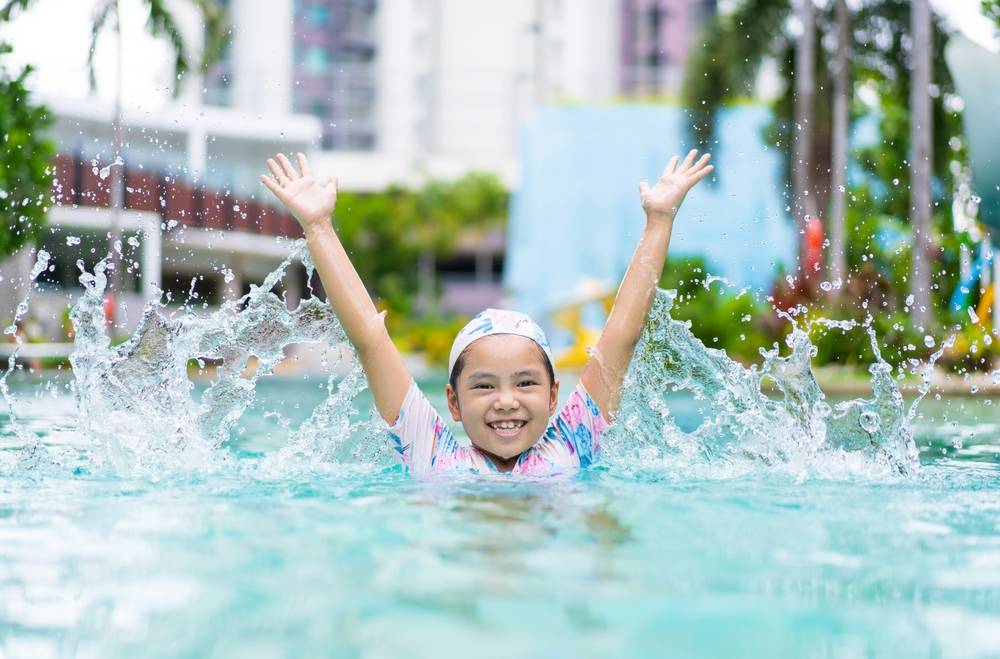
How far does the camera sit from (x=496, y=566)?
9.46 ft

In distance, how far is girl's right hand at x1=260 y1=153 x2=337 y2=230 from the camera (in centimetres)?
446

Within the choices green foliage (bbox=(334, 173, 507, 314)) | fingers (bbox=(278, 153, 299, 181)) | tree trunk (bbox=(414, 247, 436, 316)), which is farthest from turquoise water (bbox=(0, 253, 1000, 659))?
green foliage (bbox=(334, 173, 507, 314))

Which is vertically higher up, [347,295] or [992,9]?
[992,9]

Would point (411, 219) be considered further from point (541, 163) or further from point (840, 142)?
point (840, 142)

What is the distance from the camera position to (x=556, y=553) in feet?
9.89

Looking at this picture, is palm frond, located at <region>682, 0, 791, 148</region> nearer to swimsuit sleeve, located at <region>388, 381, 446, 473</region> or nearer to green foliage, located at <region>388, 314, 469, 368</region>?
green foliage, located at <region>388, 314, 469, 368</region>

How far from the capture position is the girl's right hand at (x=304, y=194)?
446 cm

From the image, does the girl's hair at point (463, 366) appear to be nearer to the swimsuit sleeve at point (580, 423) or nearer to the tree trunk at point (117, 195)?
the swimsuit sleeve at point (580, 423)

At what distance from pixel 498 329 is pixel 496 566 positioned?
5.02 feet

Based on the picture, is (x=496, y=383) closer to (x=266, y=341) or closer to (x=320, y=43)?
(x=266, y=341)

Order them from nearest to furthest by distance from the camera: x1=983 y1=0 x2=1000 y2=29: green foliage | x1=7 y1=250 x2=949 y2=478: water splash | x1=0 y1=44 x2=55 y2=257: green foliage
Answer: x1=7 y1=250 x2=949 y2=478: water splash, x1=983 y1=0 x2=1000 y2=29: green foliage, x1=0 y1=44 x2=55 y2=257: green foliage

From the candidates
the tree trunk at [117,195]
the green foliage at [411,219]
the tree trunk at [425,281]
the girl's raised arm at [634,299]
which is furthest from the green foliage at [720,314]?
the green foliage at [411,219]

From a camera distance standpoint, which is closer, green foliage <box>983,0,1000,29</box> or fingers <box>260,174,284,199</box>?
fingers <box>260,174,284,199</box>

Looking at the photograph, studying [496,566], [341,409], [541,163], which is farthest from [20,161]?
[541,163]
